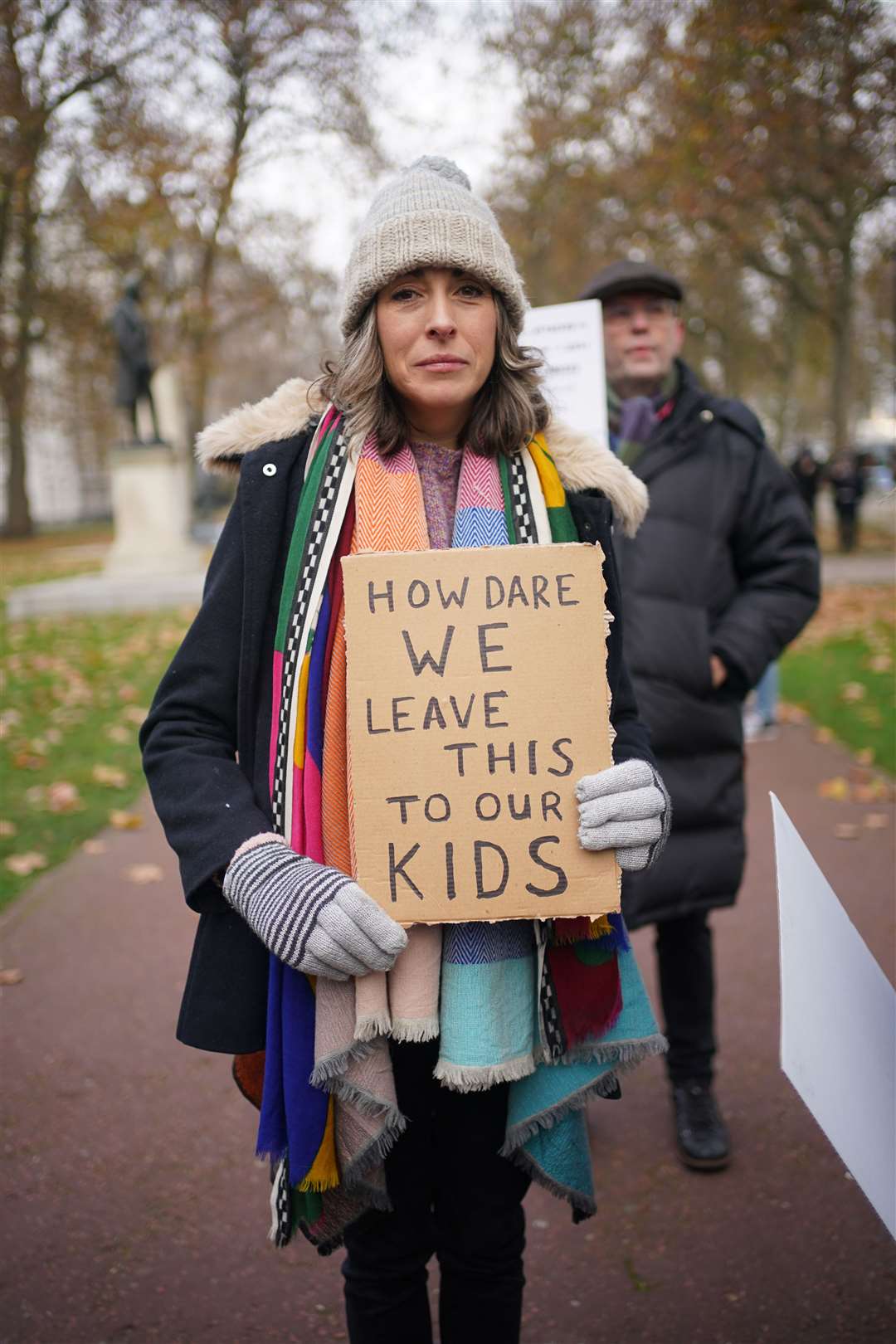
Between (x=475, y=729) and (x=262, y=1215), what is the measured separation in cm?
193

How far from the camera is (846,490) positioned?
18.4 m

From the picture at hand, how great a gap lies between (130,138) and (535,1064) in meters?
20.0

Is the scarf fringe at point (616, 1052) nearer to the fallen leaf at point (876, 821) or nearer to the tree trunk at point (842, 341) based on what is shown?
the fallen leaf at point (876, 821)

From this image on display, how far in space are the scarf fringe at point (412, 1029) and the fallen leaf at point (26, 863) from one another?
407 cm

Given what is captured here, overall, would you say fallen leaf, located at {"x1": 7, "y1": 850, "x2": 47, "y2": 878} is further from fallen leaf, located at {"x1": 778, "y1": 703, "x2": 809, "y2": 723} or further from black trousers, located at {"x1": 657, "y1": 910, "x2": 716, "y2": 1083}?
fallen leaf, located at {"x1": 778, "y1": 703, "x2": 809, "y2": 723}

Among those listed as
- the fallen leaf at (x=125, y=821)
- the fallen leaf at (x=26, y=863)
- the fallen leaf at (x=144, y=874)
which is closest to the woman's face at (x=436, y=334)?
the fallen leaf at (x=144, y=874)

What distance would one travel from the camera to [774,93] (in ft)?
45.9

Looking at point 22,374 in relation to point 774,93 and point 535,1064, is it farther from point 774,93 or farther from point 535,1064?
point 535,1064

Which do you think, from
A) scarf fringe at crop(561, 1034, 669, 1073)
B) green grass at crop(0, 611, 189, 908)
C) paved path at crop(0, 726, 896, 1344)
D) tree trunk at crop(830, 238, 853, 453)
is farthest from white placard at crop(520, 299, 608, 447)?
tree trunk at crop(830, 238, 853, 453)

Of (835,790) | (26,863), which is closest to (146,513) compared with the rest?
(26,863)

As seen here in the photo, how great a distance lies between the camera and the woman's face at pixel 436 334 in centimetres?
185

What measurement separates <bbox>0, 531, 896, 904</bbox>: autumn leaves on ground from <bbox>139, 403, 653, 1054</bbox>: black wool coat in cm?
362

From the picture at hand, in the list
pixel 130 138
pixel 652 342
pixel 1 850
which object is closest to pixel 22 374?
pixel 130 138

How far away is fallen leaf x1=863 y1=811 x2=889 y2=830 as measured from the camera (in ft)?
18.5
